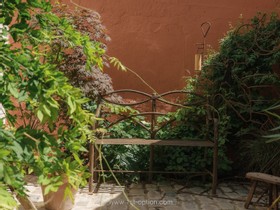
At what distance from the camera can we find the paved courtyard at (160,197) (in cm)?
436

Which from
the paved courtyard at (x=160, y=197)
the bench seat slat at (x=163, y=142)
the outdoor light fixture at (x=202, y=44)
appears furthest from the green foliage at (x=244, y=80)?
the paved courtyard at (x=160, y=197)

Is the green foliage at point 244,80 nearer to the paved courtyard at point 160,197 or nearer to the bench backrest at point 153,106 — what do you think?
the bench backrest at point 153,106

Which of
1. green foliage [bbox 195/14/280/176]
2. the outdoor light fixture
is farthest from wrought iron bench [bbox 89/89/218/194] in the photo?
the outdoor light fixture

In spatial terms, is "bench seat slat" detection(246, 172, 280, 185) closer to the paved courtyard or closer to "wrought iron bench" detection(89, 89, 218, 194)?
the paved courtyard

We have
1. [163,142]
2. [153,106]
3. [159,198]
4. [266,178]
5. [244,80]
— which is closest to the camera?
[266,178]

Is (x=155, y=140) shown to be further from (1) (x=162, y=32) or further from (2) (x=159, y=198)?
(1) (x=162, y=32)

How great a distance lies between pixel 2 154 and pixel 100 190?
389cm

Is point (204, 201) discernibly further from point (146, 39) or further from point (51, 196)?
point (146, 39)

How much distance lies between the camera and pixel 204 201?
4590 millimetres

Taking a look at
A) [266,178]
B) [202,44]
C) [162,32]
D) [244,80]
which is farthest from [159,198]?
[162,32]

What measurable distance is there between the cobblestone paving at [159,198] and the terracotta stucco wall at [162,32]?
5.47ft

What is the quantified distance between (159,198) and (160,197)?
5 centimetres

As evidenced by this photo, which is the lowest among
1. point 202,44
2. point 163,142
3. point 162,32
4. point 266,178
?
point 266,178

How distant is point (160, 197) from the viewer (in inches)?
186
